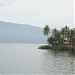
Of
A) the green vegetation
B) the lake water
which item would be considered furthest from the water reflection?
the green vegetation


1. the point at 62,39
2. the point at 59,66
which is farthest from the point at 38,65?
the point at 62,39

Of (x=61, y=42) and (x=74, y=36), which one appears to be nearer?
(x=74, y=36)

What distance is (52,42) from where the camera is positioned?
4877 inches

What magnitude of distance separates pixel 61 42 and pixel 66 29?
793 cm

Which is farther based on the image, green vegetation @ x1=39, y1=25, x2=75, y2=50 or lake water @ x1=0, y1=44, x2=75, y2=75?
green vegetation @ x1=39, y1=25, x2=75, y2=50

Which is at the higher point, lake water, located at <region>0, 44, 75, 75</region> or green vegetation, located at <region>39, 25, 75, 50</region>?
green vegetation, located at <region>39, 25, 75, 50</region>

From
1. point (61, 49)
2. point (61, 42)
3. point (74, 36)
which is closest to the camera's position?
point (74, 36)

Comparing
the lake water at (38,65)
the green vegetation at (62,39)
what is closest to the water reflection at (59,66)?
the lake water at (38,65)

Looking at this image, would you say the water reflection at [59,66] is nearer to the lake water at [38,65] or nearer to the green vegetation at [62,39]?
the lake water at [38,65]

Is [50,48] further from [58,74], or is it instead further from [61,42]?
[58,74]

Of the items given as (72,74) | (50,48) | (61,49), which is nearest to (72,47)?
(61,49)

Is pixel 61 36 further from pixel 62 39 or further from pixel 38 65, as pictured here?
pixel 38 65

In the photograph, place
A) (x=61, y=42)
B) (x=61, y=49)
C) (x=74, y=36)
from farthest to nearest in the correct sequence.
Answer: (x=61, y=42)
(x=61, y=49)
(x=74, y=36)

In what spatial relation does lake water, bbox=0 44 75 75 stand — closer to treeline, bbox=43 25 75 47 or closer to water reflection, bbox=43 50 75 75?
water reflection, bbox=43 50 75 75
